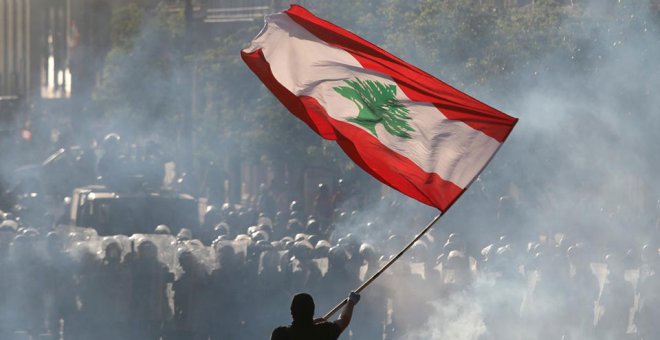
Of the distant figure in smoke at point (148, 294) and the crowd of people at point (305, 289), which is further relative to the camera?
the distant figure in smoke at point (148, 294)

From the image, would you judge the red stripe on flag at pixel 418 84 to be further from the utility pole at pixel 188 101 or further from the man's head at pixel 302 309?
the utility pole at pixel 188 101

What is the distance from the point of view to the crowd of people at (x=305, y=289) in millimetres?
13039

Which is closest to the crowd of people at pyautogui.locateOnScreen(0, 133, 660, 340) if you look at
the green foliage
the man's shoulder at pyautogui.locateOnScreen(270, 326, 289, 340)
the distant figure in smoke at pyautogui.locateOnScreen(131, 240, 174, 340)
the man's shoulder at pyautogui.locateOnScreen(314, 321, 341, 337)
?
the distant figure in smoke at pyautogui.locateOnScreen(131, 240, 174, 340)

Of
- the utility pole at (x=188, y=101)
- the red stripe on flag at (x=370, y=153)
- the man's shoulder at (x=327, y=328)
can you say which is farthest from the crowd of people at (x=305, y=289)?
the utility pole at (x=188, y=101)

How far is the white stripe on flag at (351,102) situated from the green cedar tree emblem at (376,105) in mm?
21

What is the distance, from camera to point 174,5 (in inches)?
1654

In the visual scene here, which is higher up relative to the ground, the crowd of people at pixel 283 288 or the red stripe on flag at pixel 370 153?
the red stripe on flag at pixel 370 153

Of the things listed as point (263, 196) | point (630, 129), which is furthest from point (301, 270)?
point (263, 196)

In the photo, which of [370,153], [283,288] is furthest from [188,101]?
[370,153]

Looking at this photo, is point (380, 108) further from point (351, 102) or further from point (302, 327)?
point (302, 327)

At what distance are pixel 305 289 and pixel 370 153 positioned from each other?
18.0 feet

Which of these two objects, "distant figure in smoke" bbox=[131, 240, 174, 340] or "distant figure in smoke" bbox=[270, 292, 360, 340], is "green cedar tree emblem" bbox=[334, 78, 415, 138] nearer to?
"distant figure in smoke" bbox=[270, 292, 360, 340]

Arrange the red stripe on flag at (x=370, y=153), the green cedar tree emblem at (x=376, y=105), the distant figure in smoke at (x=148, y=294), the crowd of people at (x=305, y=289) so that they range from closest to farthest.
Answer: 1. the red stripe on flag at (x=370, y=153)
2. the green cedar tree emblem at (x=376, y=105)
3. the crowd of people at (x=305, y=289)
4. the distant figure in smoke at (x=148, y=294)

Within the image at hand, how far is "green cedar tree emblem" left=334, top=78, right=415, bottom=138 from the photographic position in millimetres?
7883
